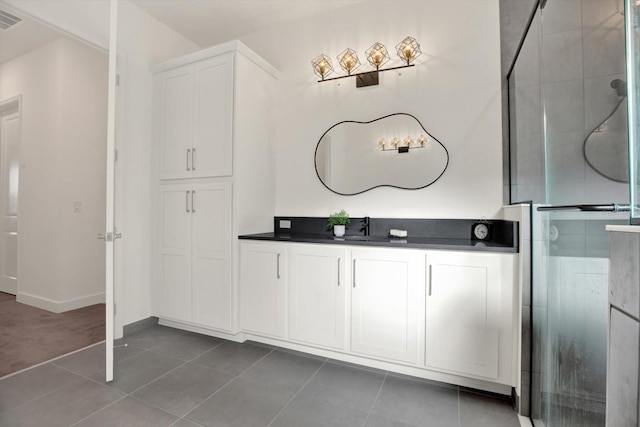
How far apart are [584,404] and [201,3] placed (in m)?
3.69

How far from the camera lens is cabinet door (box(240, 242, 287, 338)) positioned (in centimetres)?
234

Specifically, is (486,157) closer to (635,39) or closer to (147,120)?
(635,39)

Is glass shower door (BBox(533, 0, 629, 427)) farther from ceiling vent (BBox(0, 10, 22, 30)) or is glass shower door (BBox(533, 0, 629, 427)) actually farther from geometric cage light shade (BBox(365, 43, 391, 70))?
ceiling vent (BBox(0, 10, 22, 30))

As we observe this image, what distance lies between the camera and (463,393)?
183cm

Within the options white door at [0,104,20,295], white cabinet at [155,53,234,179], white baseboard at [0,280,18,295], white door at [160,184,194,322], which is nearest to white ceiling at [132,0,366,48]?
white cabinet at [155,53,234,179]

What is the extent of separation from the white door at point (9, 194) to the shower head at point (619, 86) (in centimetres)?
539

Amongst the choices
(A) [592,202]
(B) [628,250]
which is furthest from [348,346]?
(B) [628,250]

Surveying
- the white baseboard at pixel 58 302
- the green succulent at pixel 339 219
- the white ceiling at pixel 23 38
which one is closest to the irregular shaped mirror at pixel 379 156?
the green succulent at pixel 339 219

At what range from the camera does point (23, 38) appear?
3223mm

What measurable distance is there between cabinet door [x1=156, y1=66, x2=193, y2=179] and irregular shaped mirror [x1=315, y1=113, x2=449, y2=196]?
1.20 metres

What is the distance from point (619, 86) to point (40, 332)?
13.5 ft

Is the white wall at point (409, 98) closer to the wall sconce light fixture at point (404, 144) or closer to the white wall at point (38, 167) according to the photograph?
the wall sconce light fixture at point (404, 144)

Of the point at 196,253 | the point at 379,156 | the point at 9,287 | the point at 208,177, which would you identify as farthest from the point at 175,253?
the point at 9,287

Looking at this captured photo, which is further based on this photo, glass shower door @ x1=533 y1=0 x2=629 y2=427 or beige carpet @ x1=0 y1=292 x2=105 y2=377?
beige carpet @ x1=0 y1=292 x2=105 y2=377
